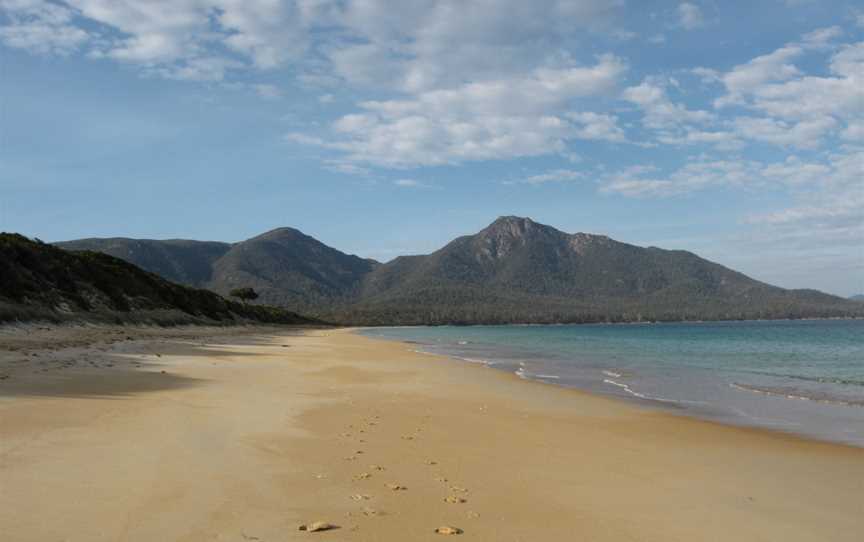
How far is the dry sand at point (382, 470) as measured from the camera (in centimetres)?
509

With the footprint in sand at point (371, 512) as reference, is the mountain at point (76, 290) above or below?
above

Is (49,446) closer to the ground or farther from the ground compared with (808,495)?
farther from the ground

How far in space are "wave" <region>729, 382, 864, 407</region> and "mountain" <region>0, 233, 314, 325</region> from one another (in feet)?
91.1

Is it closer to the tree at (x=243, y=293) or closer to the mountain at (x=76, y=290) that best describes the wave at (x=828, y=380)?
the mountain at (x=76, y=290)

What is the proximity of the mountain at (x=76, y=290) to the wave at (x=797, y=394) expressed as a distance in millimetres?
27780

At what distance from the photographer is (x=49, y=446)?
22.6 ft

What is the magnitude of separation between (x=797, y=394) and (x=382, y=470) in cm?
1655

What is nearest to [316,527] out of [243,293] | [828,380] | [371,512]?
[371,512]

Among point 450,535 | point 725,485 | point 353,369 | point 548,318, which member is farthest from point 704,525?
point 548,318

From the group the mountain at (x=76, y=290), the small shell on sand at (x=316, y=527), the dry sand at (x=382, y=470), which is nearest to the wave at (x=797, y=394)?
the dry sand at (x=382, y=470)

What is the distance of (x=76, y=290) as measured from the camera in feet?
123

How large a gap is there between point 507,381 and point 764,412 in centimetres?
813

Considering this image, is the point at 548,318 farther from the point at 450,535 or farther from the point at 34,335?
the point at 450,535

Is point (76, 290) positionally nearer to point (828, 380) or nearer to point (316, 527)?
point (316, 527)
